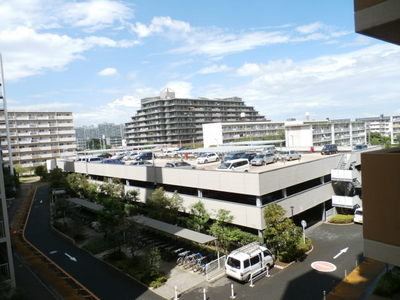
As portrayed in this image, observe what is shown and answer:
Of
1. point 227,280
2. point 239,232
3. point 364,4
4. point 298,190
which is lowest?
point 227,280

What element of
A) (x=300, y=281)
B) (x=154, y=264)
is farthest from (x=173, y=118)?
(x=300, y=281)

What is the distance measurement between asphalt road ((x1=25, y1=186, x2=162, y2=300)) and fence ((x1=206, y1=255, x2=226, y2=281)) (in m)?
3.43

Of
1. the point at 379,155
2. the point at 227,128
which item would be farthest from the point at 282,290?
the point at 227,128

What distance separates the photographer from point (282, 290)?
15328 millimetres

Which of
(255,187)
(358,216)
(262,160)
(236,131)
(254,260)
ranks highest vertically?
(236,131)

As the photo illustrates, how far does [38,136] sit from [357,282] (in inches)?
3185

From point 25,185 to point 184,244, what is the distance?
49.5m

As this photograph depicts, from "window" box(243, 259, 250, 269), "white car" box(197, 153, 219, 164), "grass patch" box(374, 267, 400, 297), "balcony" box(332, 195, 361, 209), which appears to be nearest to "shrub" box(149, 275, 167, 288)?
"window" box(243, 259, 250, 269)

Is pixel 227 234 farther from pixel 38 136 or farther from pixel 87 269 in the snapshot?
pixel 38 136

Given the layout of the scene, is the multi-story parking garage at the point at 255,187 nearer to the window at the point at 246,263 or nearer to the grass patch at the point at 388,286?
the window at the point at 246,263

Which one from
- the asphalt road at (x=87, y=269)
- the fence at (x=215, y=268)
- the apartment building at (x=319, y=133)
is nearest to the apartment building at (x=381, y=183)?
the asphalt road at (x=87, y=269)

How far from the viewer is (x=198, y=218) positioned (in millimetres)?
21906

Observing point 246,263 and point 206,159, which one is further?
point 206,159

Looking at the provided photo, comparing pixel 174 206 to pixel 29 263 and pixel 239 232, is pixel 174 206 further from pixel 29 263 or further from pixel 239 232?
pixel 29 263
